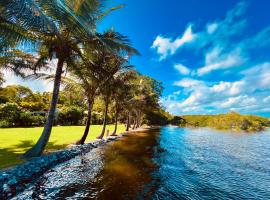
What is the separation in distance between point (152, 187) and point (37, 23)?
30.0ft

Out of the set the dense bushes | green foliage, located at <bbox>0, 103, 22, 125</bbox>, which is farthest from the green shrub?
green foliage, located at <bbox>0, 103, 22, 125</bbox>

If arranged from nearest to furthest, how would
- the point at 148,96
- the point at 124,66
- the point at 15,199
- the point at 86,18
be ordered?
the point at 15,199
the point at 86,18
the point at 124,66
the point at 148,96

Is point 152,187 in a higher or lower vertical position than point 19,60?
lower

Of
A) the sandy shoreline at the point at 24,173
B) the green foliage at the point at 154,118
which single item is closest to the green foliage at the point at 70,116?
the sandy shoreline at the point at 24,173

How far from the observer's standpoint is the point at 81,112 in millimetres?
46562

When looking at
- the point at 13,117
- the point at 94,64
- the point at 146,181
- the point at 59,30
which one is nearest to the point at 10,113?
the point at 13,117

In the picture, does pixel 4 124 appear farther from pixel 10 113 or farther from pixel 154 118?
pixel 154 118

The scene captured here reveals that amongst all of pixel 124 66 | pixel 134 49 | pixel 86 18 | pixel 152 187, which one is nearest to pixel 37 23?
pixel 86 18

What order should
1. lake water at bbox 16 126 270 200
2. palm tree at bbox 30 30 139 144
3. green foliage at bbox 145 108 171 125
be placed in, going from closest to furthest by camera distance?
lake water at bbox 16 126 270 200
palm tree at bbox 30 30 139 144
green foliage at bbox 145 108 171 125

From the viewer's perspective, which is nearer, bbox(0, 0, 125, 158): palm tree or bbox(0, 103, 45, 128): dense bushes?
bbox(0, 0, 125, 158): palm tree

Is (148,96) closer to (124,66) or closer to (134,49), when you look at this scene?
(124,66)

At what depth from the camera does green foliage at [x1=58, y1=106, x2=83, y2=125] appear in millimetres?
42469

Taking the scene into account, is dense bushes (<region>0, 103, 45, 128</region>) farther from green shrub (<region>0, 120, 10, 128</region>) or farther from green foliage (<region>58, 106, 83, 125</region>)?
green foliage (<region>58, 106, 83, 125</region>)

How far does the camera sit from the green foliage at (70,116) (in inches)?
1672
